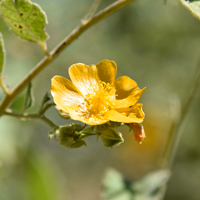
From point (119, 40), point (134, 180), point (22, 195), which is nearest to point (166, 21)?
point (119, 40)

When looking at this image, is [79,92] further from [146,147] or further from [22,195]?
[146,147]

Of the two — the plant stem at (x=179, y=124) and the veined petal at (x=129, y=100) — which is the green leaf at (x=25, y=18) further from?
the plant stem at (x=179, y=124)

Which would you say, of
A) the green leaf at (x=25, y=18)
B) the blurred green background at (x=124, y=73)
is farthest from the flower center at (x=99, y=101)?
the blurred green background at (x=124, y=73)

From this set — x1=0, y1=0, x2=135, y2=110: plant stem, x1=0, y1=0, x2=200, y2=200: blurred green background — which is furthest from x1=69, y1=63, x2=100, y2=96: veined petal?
x1=0, y1=0, x2=200, y2=200: blurred green background

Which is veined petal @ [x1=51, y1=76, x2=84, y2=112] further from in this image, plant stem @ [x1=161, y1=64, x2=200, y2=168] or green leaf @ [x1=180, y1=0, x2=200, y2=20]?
plant stem @ [x1=161, y1=64, x2=200, y2=168]

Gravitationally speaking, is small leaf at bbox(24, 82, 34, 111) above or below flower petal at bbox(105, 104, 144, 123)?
above

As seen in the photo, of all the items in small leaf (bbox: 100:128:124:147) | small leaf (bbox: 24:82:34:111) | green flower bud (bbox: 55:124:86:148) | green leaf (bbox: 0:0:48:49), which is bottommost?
small leaf (bbox: 100:128:124:147)

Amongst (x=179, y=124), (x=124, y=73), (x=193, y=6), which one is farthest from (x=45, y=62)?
(x=124, y=73)
